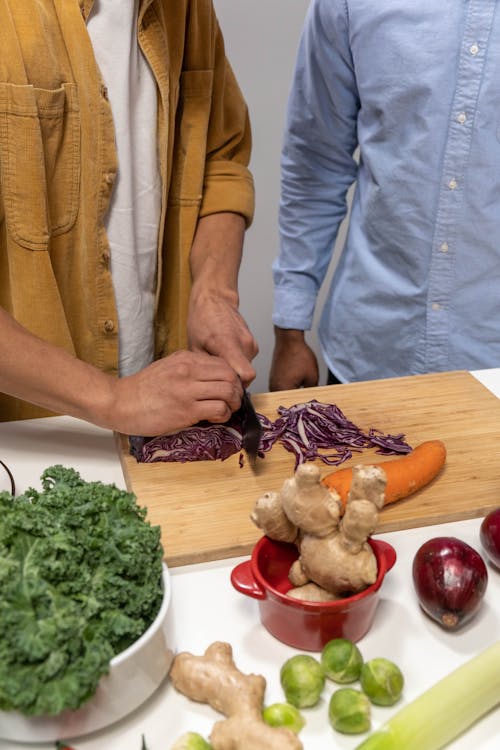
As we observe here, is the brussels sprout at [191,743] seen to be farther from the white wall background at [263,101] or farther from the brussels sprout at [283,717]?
the white wall background at [263,101]

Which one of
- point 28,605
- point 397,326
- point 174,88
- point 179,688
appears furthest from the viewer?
point 397,326

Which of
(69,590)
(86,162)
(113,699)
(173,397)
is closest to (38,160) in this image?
(86,162)

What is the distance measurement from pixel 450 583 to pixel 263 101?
11.5ft

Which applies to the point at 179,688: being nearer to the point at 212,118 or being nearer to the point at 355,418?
the point at 355,418

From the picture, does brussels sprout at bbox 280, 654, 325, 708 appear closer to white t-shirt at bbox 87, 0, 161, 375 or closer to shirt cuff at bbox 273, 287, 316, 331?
white t-shirt at bbox 87, 0, 161, 375

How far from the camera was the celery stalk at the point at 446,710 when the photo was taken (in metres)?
0.97

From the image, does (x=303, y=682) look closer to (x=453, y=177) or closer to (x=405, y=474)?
(x=405, y=474)

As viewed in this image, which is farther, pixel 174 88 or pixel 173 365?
pixel 174 88

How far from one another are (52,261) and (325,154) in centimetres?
104

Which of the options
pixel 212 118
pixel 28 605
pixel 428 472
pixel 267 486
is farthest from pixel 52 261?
pixel 28 605

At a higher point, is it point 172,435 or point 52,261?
point 52,261

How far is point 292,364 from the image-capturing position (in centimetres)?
261

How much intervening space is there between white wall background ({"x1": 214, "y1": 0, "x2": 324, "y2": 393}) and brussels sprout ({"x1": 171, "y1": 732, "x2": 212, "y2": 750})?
3583 millimetres

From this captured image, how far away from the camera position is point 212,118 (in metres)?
2.19
